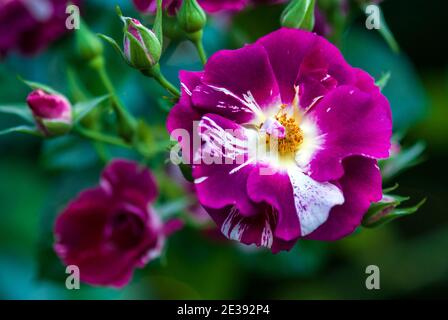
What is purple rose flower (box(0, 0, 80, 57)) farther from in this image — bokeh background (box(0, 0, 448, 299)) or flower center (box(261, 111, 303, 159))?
flower center (box(261, 111, 303, 159))

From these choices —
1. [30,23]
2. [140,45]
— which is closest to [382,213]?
[140,45]

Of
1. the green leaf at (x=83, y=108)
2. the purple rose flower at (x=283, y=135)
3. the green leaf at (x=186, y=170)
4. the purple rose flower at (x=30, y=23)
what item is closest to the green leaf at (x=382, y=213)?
the purple rose flower at (x=283, y=135)

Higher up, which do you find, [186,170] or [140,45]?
[140,45]

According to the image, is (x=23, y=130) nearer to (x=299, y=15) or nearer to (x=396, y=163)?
(x=299, y=15)

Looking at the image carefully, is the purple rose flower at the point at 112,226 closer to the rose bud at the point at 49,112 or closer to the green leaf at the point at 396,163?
the rose bud at the point at 49,112
